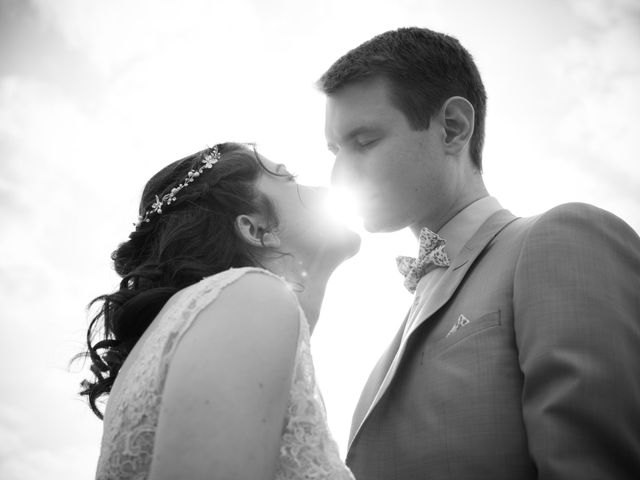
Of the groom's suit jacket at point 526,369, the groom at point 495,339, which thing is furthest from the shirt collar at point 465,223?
the groom's suit jacket at point 526,369

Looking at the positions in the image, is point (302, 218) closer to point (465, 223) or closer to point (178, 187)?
point (178, 187)

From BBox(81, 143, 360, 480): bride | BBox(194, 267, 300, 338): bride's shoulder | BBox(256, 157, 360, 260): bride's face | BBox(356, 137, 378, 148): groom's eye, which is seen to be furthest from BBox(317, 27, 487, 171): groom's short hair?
BBox(194, 267, 300, 338): bride's shoulder

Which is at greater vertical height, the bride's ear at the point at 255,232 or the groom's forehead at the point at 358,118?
the groom's forehead at the point at 358,118

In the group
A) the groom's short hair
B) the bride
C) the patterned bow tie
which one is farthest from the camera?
the groom's short hair

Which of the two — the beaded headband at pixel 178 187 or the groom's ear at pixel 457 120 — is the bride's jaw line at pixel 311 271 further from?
the groom's ear at pixel 457 120

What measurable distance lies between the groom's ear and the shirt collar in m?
0.61

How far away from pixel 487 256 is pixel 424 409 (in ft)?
3.34

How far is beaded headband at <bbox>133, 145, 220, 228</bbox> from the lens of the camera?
4.22m

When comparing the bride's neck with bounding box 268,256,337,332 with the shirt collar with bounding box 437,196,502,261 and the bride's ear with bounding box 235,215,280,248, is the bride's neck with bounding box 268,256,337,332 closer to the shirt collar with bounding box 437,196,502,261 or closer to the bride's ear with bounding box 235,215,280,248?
the bride's ear with bounding box 235,215,280,248

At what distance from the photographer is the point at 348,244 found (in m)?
4.79

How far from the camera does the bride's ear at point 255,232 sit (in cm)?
406

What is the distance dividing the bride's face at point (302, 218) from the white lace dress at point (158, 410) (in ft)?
5.85

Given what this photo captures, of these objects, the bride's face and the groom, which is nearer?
the groom

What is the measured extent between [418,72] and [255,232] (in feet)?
6.23
